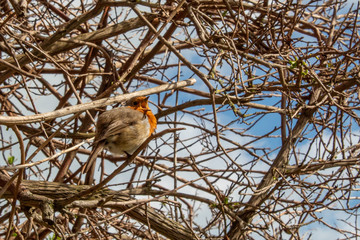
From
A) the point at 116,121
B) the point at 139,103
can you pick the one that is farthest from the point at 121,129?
the point at 139,103

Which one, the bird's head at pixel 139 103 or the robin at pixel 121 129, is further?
the bird's head at pixel 139 103

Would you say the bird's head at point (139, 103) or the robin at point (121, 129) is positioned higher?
the bird's head at point (139, 103)

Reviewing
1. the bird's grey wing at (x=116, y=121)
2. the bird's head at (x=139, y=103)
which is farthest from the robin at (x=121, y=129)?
the bird's head at (x=139, y=103)

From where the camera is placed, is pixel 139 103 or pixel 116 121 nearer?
pixel 116 121

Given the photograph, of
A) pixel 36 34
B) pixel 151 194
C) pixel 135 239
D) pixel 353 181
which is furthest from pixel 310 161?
pixel 36 34

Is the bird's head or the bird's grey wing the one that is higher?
the bird's head

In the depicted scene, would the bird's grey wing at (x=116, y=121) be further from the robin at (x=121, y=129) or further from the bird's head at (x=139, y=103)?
the bird's head at (x=139, y=103)

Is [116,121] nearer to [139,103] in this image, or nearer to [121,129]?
[121,129]

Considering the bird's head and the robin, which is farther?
the bird's head

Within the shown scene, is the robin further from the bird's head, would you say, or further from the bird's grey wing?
the bird's head

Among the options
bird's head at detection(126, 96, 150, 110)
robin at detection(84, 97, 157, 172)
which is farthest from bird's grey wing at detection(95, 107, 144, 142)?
bird's head at detection(126, 96, 150, 110)

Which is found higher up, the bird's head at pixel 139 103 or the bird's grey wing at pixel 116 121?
the bird's head at pixel 139 103

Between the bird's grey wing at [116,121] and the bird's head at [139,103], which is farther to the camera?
the bird's head at [139,103]

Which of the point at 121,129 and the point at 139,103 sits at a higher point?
the point at 139,103
